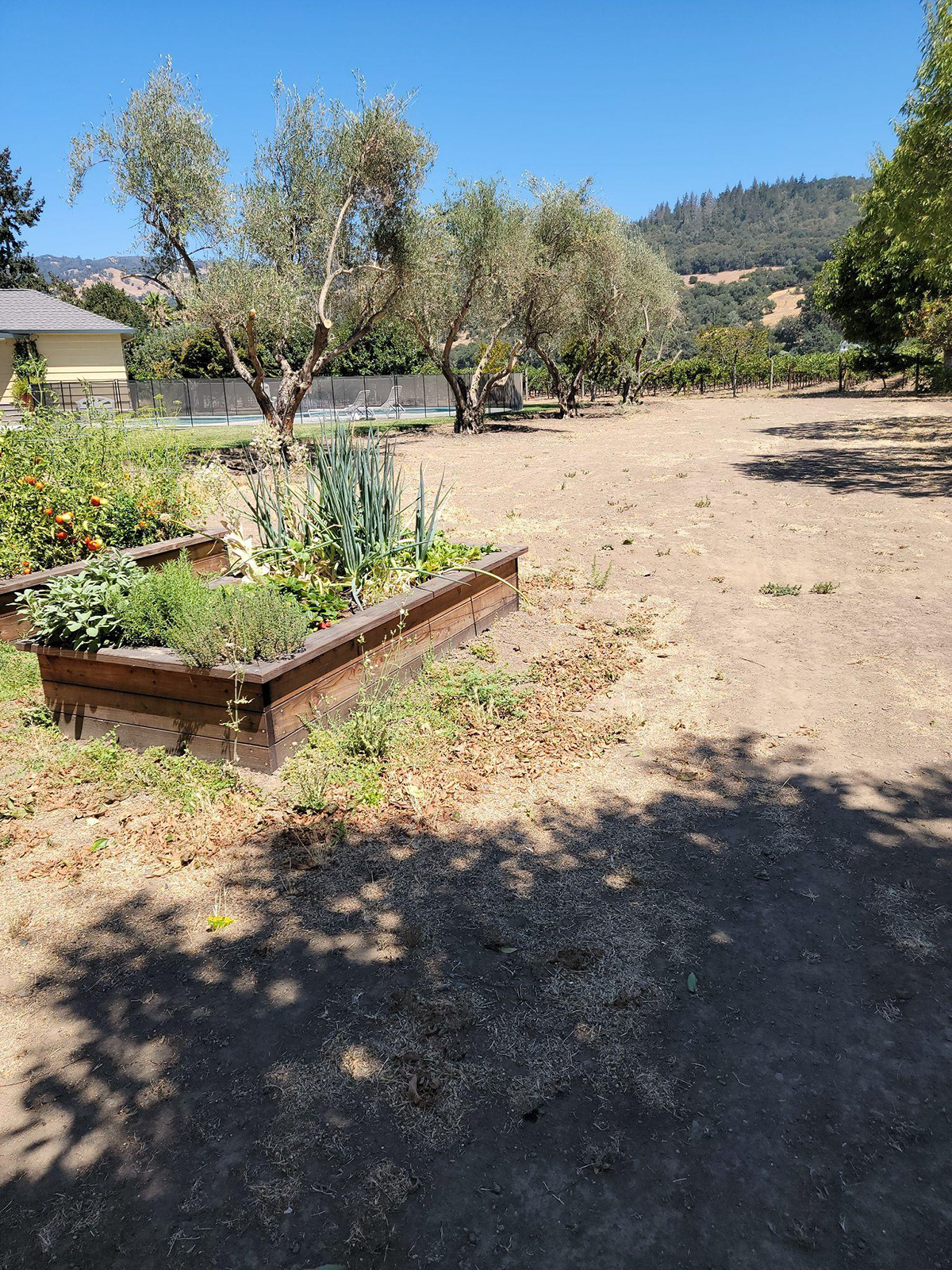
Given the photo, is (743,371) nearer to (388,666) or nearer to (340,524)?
(340,524)

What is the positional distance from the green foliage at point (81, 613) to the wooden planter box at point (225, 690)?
0.26 ft

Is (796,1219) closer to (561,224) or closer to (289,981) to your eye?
(289,981)

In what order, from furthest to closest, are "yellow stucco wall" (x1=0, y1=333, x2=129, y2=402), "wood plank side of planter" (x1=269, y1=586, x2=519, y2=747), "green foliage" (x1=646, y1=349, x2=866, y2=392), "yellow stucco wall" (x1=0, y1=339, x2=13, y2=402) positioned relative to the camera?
"green foliage" (x1=646, y1=349, x2=866, y2=392) < "yellow stucco wall" (x1=0, y1=333, x2=129, y2=402) < "yellow stucco wall" (x1=0, y1=339, x2=13, y2=402) < "wood plank side of planter" (x1=269, y1=586, x2=519, y2=747)

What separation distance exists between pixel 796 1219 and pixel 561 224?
80.5 feet

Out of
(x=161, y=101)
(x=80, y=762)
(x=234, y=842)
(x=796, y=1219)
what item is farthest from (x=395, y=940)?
(x=161, y=101)

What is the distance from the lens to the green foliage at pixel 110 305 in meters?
49.4

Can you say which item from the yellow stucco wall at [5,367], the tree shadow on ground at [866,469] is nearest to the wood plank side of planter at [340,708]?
the tree shadow on ground at [866,469]

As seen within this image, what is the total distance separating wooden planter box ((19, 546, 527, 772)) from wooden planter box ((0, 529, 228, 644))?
0.96 meters

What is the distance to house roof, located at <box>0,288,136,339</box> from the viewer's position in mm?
23641

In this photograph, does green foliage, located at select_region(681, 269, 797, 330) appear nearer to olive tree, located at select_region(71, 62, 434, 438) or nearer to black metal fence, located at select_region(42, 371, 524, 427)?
black metal fence, located at select_region(42, 371, 524, 427)

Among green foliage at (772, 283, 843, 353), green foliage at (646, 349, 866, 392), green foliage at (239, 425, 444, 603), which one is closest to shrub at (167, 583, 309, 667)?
green foliage at (239, 425, 444, 603)

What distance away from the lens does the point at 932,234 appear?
497 inches

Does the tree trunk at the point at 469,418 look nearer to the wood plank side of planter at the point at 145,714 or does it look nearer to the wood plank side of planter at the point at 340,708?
the wood plank side of planter at the point at 340,708

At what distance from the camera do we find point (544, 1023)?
244 cm
